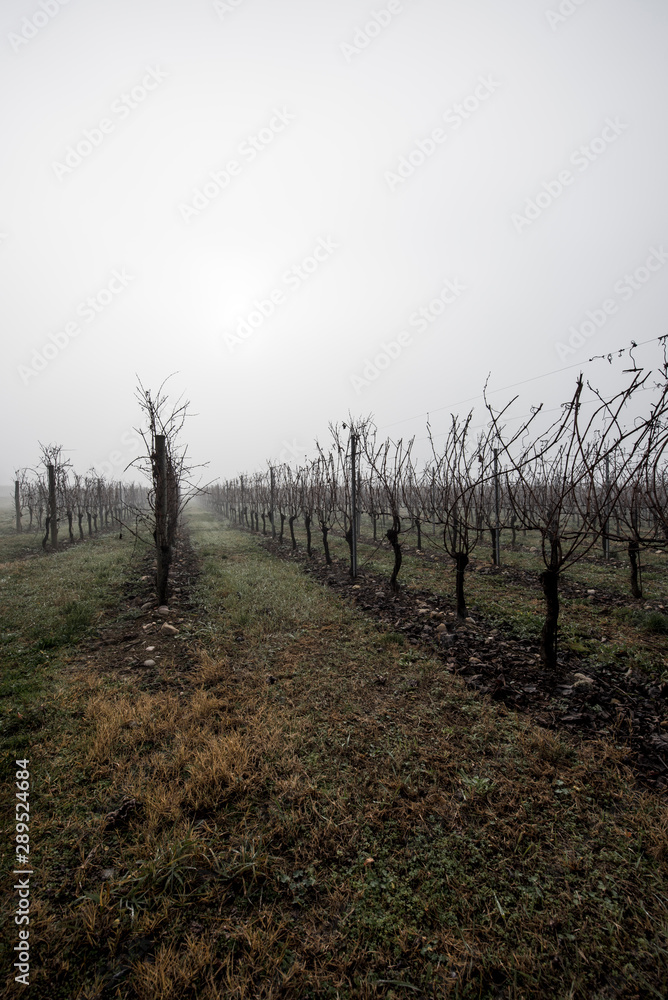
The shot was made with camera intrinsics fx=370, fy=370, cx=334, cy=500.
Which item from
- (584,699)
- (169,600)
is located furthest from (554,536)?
(169,600)

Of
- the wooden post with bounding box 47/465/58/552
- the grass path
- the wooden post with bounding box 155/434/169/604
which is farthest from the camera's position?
the wooden post with bounding box 47/465/58/552

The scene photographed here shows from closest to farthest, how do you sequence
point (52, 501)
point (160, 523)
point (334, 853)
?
point (334, 853)
point (160, 523)
point (52, 501)

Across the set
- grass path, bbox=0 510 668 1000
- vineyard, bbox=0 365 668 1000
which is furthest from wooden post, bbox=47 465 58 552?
grass path, bbox=0 510 668 1000

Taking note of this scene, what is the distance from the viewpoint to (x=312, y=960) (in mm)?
2029

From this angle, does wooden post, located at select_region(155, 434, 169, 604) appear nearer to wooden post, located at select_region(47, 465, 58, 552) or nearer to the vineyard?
the vineyard

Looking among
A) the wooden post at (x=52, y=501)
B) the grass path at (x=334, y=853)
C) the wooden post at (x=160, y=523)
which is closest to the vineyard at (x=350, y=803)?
the grass path at (x=334, y=853)

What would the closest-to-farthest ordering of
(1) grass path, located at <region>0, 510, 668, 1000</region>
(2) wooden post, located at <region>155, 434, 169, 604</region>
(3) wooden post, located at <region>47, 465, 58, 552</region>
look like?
(1) grass path, located at <region>0, 510, 668, 1000</region> → (2) wooden post, located at <region>155, 434, 169, 604</region> → (3) wooden post, located at <region>47, 465, 58, 552</region>

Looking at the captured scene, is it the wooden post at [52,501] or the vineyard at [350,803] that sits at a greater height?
the wooden post at [52,501]

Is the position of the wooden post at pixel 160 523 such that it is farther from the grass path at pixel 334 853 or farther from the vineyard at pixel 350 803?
the grass path at pixel 334 853

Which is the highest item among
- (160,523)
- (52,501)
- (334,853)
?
(52,501)

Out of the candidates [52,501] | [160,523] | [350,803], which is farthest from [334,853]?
[52,501]

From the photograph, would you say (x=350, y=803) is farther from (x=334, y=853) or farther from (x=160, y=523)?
(x=160, y=523)

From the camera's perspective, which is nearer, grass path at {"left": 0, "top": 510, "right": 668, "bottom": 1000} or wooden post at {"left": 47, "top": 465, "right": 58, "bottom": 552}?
grass path at {"left": 0, "top": 510, "right": 668, "bottom": 1000}

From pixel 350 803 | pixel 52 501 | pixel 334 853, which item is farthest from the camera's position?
pixel 52 501
